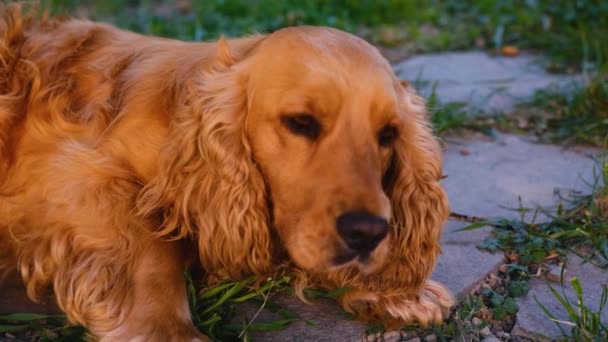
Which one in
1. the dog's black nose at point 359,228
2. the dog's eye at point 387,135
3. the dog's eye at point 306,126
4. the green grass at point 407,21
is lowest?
the green grass at point 407,21

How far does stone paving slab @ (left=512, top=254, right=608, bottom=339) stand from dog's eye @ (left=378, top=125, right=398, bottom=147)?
681mm

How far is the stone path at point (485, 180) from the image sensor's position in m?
2.37

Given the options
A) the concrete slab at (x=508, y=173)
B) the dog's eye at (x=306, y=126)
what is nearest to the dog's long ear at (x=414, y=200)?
the dog's eye at (x=306, y=126)

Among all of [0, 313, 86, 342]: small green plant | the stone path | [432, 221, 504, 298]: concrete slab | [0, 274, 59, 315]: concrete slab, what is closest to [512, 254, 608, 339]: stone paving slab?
the stone path

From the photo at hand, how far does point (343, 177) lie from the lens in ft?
6.85

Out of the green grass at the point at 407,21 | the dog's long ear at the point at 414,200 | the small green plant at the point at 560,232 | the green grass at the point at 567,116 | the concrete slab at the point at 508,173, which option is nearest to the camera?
the dog's long ear at the point at 414,200

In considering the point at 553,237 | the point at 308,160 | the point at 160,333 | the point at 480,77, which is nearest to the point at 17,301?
the point at 160,333

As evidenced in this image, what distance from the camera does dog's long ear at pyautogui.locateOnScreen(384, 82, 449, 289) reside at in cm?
248

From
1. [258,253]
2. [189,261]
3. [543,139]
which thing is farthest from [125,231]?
[543,139]

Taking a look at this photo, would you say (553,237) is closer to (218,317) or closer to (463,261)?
(463,261)

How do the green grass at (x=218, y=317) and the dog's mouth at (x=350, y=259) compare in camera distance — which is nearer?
the dog's mouth at (x=350, y=259)

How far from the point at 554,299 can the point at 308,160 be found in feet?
3.21

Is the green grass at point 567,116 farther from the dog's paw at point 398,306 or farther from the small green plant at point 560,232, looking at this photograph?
the dog's paw at point 398,306

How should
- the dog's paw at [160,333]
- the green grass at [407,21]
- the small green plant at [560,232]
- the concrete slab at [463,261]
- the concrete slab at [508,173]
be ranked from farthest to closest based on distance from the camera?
the green grass at [407,21] < the concrete slab at [508,173] < the small green plant at [560,232] < the concrete slab at [463,261] < the dog's paw at [160,333]
